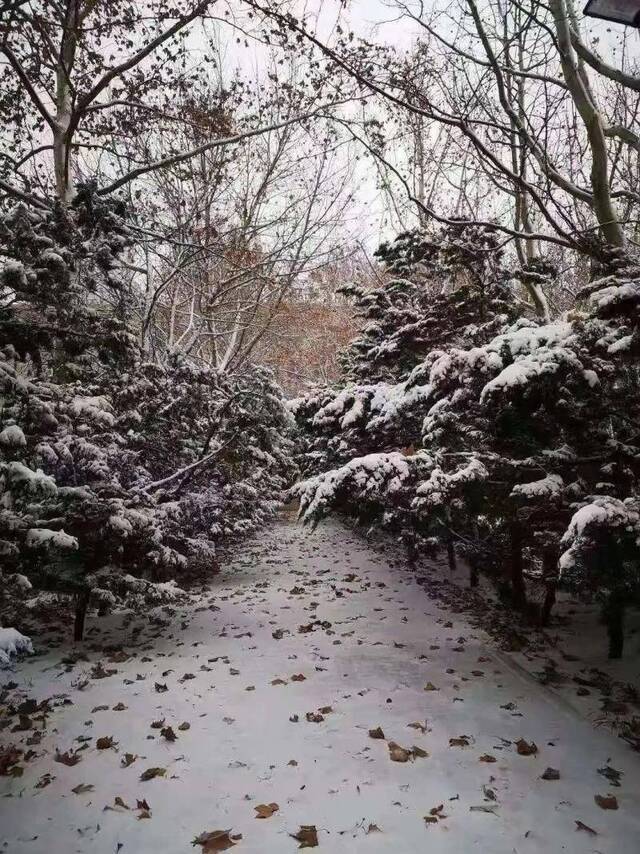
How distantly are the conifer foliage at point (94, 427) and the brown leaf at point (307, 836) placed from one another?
104 inches

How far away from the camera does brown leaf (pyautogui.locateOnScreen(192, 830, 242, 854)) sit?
273 cm

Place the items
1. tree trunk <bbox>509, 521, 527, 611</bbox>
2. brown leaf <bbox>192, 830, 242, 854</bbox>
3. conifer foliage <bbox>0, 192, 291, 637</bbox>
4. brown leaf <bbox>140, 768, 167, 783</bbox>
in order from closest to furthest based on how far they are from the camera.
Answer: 1. brown leaf <bbox>192, 830, 242, 854</bbox>
2. brown leaf <bbox>140, 768, 167, 783</bbox>
3. conifer foliage <bbox>0, 192, 291, 637</bbox>
4. tree trunk <bbox>509, 521, 527, 611</bbox>

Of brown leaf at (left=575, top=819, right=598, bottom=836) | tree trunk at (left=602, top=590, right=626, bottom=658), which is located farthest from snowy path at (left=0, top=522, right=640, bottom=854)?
tree trunk at (left=602, top=590, right=626, bottom=658)

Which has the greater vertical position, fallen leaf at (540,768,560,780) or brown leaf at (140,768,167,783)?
fallen leaf at (540,768,560,780)

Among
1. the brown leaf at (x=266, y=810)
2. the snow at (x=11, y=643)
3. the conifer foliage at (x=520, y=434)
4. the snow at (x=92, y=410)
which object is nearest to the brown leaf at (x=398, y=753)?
the brown leaf at (x=266, y=810)

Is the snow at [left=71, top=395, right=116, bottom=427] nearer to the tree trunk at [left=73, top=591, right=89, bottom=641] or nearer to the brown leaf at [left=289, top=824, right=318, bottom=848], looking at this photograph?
the tree trunk at [left=73, top=591, right=89, bottom=641]

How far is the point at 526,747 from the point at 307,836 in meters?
1.79

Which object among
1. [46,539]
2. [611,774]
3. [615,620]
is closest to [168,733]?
[46,539]

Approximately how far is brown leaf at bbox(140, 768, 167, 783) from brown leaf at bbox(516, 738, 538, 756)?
2559 millimetres

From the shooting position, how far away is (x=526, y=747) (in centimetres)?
361

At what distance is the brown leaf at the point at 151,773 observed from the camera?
3336 millimetres

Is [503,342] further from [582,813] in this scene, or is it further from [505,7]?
[505,7]

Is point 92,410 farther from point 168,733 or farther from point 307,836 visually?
point 307,836

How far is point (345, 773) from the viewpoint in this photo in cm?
338
